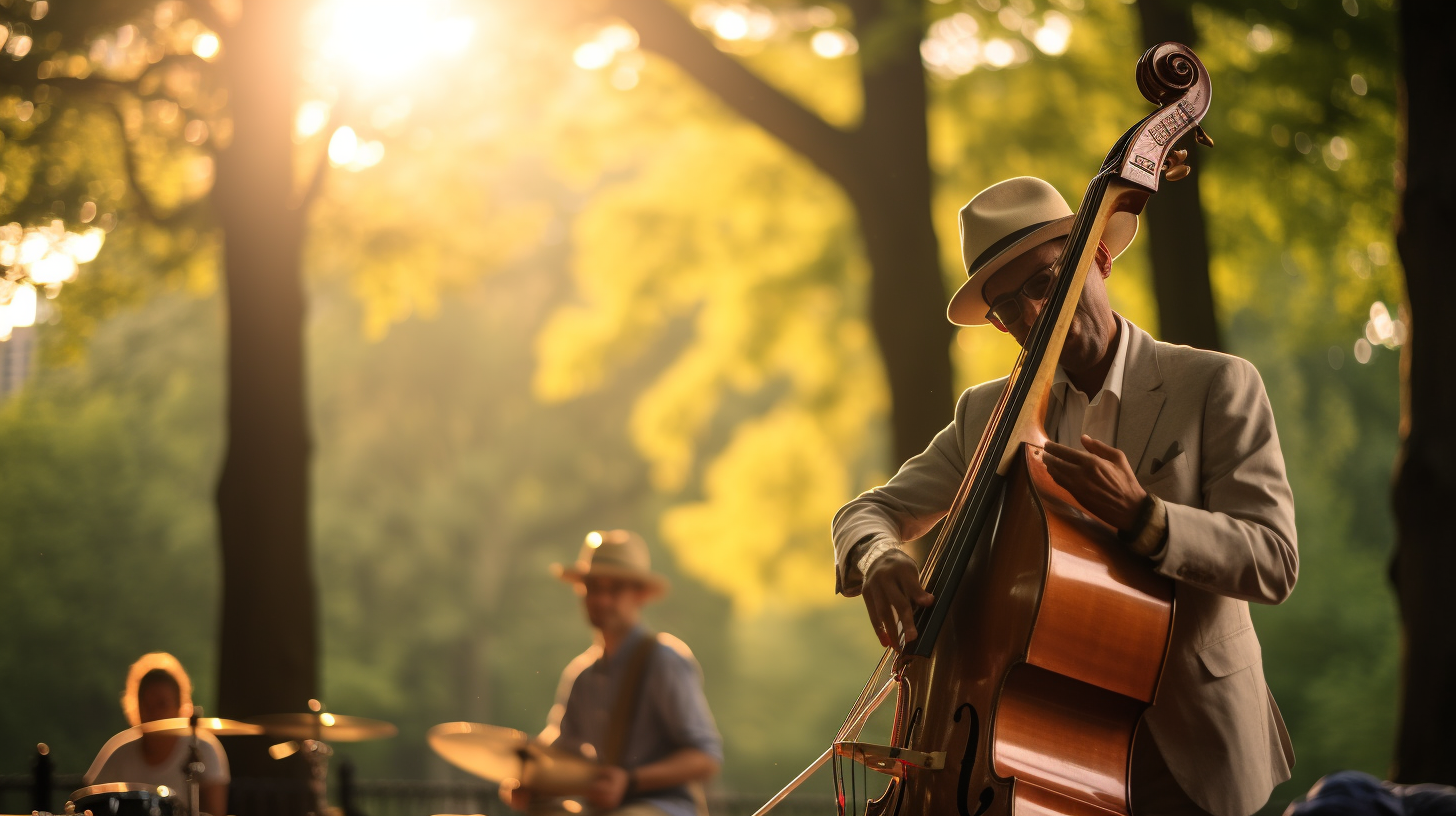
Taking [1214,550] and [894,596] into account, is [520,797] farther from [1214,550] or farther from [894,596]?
[1214,550]

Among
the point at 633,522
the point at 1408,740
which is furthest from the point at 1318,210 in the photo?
the point at 633,522

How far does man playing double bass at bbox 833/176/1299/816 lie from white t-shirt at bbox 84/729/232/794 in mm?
4602

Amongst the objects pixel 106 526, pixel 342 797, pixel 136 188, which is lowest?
pixel 342 797

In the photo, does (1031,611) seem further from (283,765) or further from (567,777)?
(283,765)

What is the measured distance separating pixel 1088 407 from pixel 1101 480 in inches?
16.4

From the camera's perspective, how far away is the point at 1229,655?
7.79ft

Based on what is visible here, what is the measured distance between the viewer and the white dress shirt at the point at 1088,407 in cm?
255

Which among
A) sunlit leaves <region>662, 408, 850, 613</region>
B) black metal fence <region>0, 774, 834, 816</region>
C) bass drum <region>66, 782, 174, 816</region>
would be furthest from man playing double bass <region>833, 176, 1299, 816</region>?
sunlit leaves <region>662, 408, 850, 613</region>

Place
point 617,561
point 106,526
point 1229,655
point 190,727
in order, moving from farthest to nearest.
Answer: point 106,526, point 617,561, point 190,727, point 1229,655

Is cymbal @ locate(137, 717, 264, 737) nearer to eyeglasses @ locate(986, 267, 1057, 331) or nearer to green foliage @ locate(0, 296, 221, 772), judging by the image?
A: eyeglasses @ locate(986, 267, 1057, 331)

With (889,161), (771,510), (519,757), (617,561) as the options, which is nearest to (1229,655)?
(519,757)

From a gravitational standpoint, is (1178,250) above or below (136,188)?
below

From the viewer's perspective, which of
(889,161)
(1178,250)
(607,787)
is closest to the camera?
(607,787)

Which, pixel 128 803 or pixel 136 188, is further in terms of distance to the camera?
pixel 136 188
